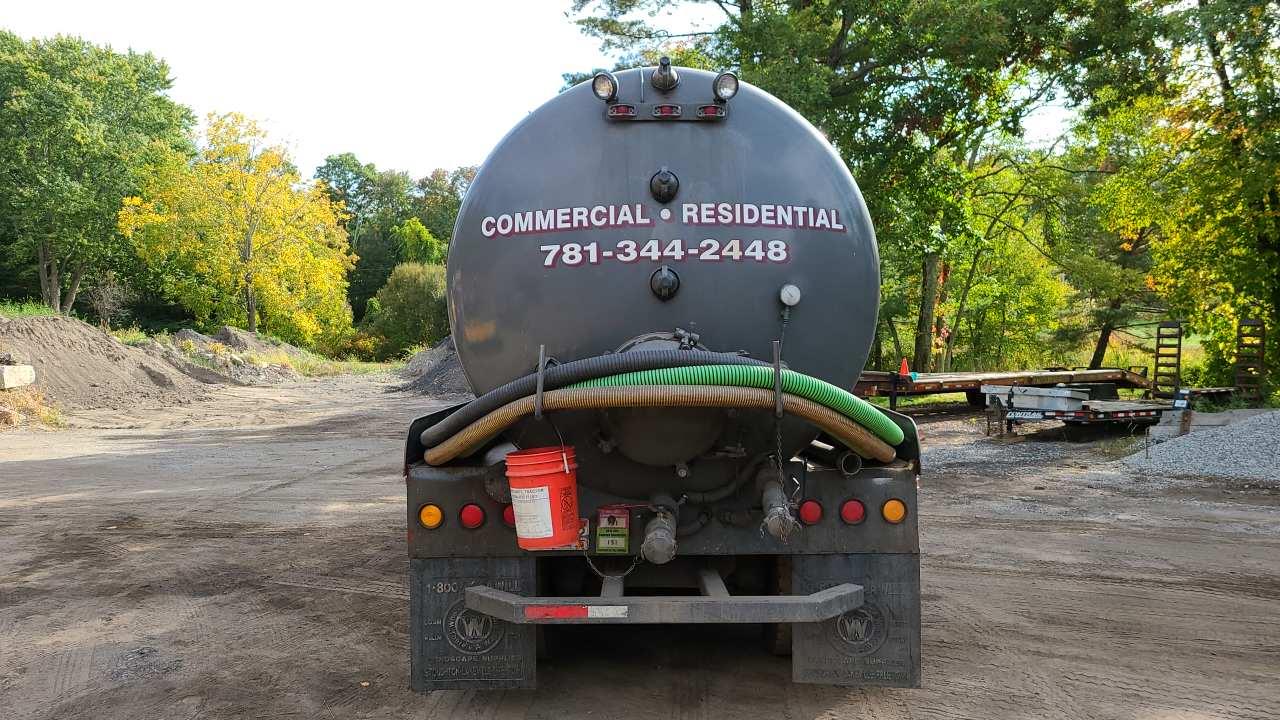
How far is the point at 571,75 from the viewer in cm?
1841

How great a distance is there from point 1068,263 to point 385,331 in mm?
33716

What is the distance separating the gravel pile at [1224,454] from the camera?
435 inches

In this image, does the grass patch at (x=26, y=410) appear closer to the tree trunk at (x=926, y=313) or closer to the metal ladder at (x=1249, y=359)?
the tree trunk at (x=926, y=313)

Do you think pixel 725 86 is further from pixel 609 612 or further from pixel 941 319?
pixel 941 319

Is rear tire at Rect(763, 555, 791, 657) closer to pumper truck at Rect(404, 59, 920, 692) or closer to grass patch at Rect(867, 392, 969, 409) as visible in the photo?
pumper truck at Rect(404, 59, 920, 692)

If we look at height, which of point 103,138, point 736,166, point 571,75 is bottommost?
point 736,166

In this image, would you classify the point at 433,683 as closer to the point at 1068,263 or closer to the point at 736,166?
the point at 736,166

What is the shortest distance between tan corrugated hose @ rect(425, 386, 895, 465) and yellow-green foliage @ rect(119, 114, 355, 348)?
38.7 m

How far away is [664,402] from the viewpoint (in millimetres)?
3291

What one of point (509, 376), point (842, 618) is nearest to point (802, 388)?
point (842, 618)

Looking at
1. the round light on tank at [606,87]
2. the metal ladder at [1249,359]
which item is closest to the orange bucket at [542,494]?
the round light on tank at [606,87]

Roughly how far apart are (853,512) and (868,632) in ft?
1.67

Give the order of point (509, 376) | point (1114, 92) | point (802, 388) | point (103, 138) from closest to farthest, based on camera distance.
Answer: point (802, 388)
point (509, 376)
point (1114, 92)
point (103, 138)

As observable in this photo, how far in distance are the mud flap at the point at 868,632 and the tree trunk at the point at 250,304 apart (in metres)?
39.3
